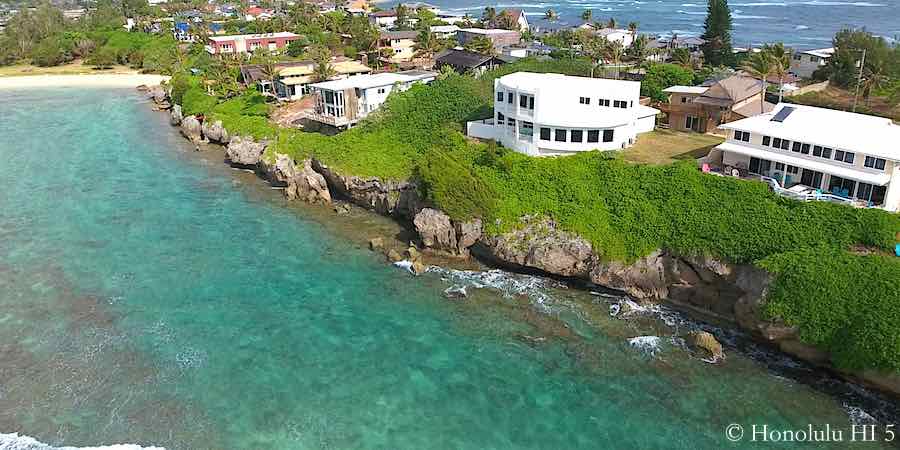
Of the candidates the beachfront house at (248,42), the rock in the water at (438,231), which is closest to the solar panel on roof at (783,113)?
the rock in the water at (438,231)

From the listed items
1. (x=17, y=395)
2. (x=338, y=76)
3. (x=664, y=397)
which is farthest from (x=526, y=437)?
(x=338, y=76)

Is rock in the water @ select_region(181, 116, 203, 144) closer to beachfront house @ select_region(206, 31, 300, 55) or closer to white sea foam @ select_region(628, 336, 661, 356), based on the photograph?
beachfront house @ select_region(206, 31, 300, 55)

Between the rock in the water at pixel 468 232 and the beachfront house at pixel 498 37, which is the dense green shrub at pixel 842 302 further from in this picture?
the beachfront house at pixel 498 37

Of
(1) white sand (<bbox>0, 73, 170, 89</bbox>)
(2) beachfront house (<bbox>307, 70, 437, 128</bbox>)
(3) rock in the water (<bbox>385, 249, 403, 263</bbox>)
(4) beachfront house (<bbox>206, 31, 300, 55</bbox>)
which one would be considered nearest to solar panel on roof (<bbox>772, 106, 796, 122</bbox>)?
(3) rock in the water (<bbox>385, 249, 403, 263</bbox>)

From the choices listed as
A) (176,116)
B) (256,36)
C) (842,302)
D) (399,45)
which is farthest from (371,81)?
(256,36)

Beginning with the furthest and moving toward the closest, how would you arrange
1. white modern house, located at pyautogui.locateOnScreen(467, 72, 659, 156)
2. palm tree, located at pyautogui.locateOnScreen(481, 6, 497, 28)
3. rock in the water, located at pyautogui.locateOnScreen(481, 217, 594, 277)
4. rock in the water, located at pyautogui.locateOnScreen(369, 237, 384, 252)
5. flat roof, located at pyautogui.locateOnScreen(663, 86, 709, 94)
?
palm tree, located at pyautogui.locateOnScreen(481, 6, 497, 28) → flat roof, located at pyautogui.locateOnScreen(663, 86, 709, 94) → white modern house, located at pyautogui.locateOnScreen(467, 72, 659, 156) → rock in the water, located at pyautogui.locateOnScreen(369, 237, 384, 252) → rock in the water, located at pyautogui.locateOnScreen(481, 217, 594, 277)

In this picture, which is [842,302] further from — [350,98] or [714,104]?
[350,98]

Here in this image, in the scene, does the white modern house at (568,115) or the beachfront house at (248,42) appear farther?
the beachfront house at (248,42)
